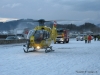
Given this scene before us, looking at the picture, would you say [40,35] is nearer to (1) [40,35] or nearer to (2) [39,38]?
(1) [40,35]

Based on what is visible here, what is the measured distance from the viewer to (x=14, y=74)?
12.4 metres

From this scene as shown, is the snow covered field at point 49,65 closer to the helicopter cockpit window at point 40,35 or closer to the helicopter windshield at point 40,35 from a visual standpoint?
the helicopter windshield at point 40,35

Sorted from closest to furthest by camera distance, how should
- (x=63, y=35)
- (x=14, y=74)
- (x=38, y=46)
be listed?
(x=14, y=74), (x=38, y=46), (x=63, y=35)

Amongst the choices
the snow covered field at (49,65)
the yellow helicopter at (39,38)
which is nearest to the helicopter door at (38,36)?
the yellow helicopter at (39,38)

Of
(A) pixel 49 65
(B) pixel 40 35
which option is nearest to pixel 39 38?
(B) pixel 40 35

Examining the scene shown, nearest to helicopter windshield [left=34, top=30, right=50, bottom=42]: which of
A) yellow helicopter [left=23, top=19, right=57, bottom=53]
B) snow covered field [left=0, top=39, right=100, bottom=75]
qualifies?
yellow helicopter [left=23, top=19, right=57, bottom=53]

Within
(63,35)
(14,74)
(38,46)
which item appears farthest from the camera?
(63,35)

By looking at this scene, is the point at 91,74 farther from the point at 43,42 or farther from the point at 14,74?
the point at 43,42

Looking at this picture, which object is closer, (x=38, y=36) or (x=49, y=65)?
(x=49, y=65)

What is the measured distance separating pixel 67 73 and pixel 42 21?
15739 mm

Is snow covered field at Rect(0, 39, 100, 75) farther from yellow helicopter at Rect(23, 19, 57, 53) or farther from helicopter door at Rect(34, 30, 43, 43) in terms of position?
helicopter door at Rect(34, 30, 43, 43)

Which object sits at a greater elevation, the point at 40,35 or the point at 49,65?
the point at 40,35

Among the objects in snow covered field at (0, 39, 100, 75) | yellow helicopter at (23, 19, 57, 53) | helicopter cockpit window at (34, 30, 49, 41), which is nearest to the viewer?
snow covered field at (0, 39, 100, 75)

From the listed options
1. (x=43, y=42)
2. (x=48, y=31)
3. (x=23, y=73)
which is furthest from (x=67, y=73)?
(x=48, y=31)
